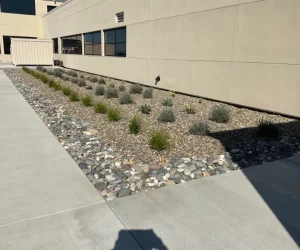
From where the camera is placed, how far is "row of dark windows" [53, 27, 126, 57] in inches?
722

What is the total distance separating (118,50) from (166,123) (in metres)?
12.3

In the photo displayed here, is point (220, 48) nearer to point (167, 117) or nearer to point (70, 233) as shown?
point (167, 117)

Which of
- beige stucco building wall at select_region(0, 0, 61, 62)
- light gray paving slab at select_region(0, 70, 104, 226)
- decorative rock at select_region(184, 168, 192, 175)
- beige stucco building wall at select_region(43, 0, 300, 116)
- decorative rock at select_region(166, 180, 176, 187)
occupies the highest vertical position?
beige stucco building wall at select_region(0, 0, 61, 62)

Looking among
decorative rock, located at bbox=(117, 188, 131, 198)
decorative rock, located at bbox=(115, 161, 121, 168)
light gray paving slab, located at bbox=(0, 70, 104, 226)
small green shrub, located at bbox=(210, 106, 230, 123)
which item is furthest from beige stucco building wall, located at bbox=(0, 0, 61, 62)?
decorative rock, located at bbox=(117, 188, 131, 198)

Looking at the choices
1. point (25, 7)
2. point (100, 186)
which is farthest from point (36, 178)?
point (25, 7)

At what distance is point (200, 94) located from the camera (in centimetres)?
1177

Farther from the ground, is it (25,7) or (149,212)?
(25,7)

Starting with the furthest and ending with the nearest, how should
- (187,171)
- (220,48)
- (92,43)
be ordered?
(92,43)
(220,48)
(187,171)

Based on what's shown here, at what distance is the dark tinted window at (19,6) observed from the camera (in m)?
38.7

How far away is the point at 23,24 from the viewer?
3897cm

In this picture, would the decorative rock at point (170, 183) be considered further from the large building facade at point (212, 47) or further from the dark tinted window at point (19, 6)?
the dark tinted window at point (19, 6)

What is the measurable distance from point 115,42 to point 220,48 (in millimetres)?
10397

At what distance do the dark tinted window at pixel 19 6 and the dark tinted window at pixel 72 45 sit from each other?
499 inches

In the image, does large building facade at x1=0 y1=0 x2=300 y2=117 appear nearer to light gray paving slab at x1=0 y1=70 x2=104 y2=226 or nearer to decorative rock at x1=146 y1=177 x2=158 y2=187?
decorative rock at x1=146 y1=177 x2=158 y2=187
